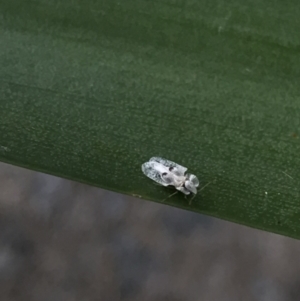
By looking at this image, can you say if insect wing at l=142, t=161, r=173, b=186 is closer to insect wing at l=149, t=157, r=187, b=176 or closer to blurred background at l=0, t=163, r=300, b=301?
insect wing at l=149, t=157, r=187, b=176

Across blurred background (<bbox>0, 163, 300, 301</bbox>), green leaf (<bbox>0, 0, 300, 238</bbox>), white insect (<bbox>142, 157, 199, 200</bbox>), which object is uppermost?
green leaf (<bbox>0, 0, 300, 238</bbox>)

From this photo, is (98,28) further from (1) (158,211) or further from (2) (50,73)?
(1) (158,211)

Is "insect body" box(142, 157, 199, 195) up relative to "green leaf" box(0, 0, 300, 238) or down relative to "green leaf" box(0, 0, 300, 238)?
down

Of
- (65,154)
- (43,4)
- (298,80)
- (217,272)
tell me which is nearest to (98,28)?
(43,4)

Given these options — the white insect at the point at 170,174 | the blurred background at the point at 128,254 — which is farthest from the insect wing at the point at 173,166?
the blurred background at the point at 128,254

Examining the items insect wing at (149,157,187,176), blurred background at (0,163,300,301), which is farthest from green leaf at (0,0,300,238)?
blurred background at (0,163,300,301)

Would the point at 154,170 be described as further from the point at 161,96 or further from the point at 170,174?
the point at 161,96
